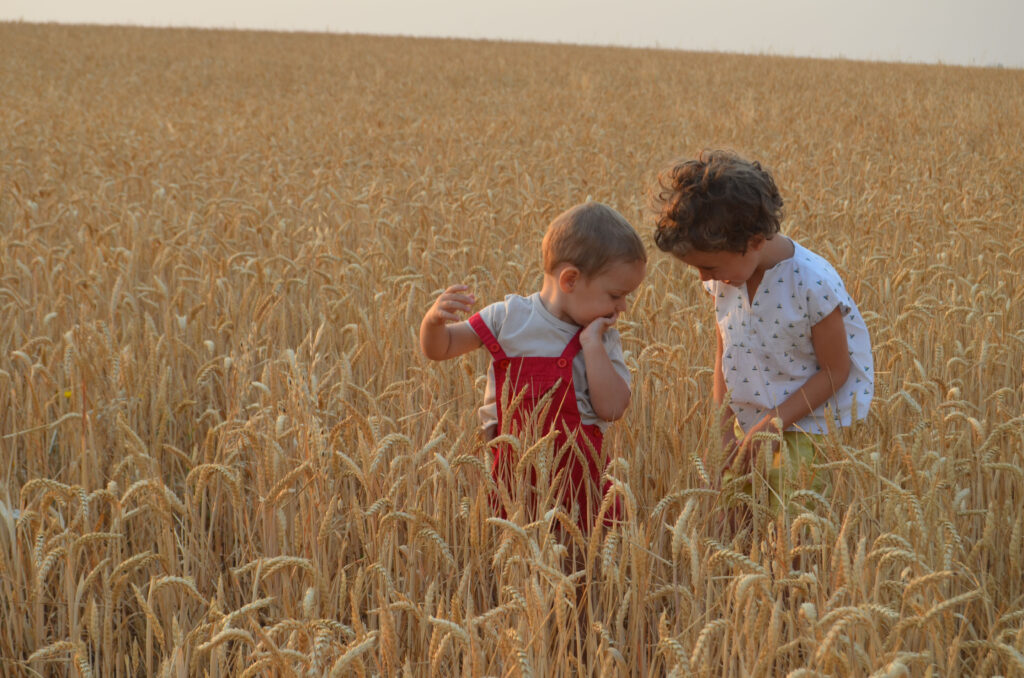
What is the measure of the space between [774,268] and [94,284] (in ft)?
8.48

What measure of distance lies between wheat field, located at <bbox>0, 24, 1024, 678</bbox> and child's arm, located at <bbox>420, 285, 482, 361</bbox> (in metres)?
0.22

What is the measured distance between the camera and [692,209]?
83.6 inches

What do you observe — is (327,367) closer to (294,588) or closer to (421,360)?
(421,360)

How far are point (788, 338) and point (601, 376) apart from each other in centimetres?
56

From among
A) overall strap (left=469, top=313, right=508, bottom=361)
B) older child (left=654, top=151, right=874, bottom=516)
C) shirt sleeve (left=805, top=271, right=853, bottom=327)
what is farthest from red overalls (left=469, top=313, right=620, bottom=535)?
shirt sleeve (left=805, top=271, right=853, bottom=327)

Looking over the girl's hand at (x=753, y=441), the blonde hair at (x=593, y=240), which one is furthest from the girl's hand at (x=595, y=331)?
the girl's hand at (x=753, y=441)

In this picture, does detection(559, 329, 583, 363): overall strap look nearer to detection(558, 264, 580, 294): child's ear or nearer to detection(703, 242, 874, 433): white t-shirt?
detection(558, 264, 580, 294): child's ear

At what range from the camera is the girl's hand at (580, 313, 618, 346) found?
6.94 feet

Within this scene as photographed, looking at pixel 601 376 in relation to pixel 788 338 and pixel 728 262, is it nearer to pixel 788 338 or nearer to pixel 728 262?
pixel 728 262

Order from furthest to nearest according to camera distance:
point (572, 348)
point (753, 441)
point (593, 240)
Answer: point (753, 441)
point (572, 348)
point (593, 240)

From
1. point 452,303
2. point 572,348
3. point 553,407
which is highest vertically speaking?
point 452,303

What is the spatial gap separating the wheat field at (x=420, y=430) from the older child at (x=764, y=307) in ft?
0.37

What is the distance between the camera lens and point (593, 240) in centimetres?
206

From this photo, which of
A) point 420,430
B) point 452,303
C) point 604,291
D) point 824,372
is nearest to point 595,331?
point 604,291
